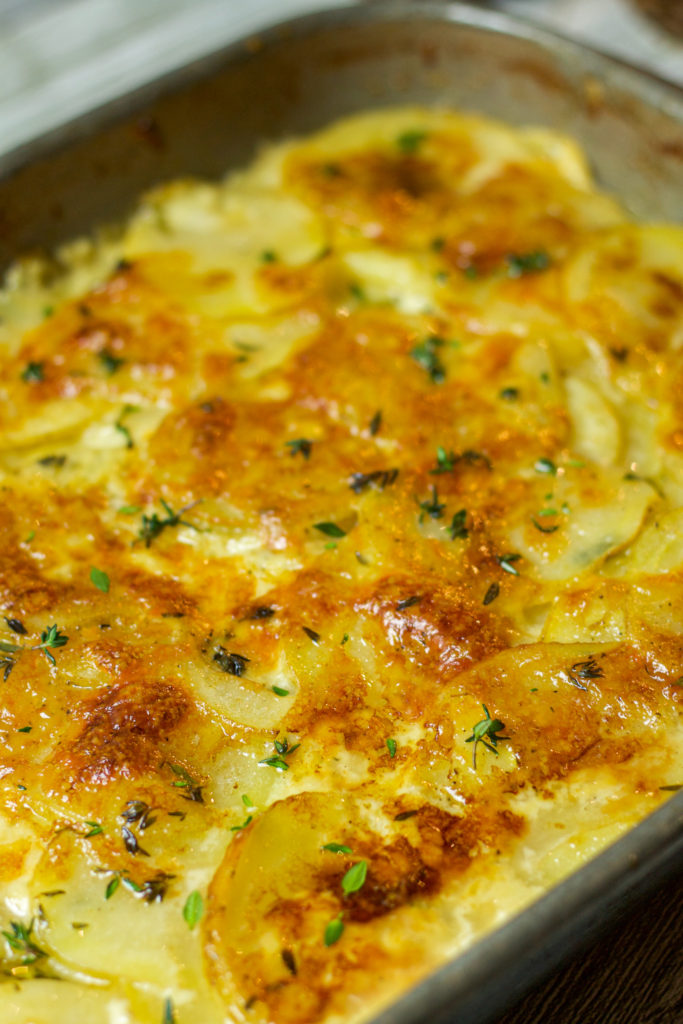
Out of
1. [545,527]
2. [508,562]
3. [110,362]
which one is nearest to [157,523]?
[110,362]

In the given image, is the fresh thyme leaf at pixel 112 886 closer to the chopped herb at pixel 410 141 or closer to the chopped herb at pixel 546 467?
the chopped herb at pixel 546 467

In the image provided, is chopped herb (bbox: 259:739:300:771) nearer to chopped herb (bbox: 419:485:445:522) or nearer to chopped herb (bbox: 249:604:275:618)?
chopped herb (bbox: 249:604:275:618)

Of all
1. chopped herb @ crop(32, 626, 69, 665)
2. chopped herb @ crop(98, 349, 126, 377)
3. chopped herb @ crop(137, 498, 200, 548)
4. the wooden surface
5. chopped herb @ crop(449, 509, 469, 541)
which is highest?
chopped herb @ crop(98, 349, 126, 377)

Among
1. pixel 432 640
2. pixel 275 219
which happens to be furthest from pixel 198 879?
pixel 275 219

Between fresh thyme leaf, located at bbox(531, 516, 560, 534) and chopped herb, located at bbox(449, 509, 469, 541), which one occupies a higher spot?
chopped herb, located at bbox(449, 509, 469, 541)

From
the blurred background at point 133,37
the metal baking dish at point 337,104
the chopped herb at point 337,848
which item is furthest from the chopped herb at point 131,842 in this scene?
the blurred background at point 133,37

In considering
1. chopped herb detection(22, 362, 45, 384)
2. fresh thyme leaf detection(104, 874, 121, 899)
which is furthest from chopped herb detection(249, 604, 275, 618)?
chopped herb detection(22, 362, 45, 384)
